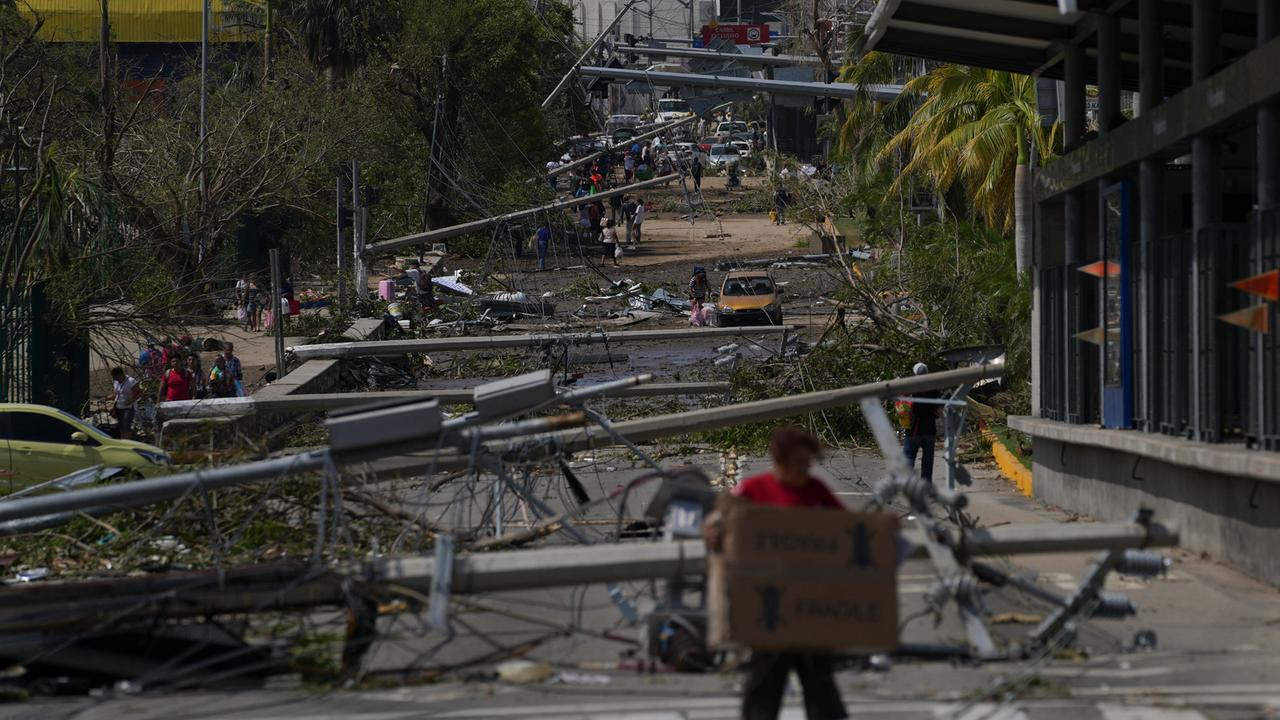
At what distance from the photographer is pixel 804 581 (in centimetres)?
638

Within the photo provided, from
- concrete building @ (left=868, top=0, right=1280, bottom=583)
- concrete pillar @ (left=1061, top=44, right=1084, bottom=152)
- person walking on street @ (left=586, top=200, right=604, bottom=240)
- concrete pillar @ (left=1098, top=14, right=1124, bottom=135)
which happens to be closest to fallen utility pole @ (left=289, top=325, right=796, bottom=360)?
concrete building @ (left=868, top=0, right=1280, bottom=583)

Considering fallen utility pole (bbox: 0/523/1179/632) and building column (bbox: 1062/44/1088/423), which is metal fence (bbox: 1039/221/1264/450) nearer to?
building column (bbox: 1062/44/1088/423)

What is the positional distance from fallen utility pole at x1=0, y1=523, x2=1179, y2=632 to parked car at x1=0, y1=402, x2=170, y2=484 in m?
10.8

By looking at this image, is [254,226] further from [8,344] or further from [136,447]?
[136,447]

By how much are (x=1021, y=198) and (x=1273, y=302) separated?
722cm

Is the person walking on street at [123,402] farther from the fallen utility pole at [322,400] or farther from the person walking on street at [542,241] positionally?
the person walking on street at [542,241]

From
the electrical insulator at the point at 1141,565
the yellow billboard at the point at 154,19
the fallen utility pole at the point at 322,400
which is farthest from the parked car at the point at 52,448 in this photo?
the yellow billboard at the point at 154,19

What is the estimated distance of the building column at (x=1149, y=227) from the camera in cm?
1288

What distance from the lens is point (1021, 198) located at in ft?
57.5

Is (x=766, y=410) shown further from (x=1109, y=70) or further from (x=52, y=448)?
(x=52, y=448)

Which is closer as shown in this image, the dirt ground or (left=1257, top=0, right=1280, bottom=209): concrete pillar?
(left=1257, top=0, right=1280, bottom=209): concrete pillar

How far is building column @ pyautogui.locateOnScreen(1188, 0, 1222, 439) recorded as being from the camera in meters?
11.7

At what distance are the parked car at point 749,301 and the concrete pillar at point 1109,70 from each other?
23371 millimetres

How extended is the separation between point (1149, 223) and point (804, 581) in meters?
8.04
